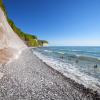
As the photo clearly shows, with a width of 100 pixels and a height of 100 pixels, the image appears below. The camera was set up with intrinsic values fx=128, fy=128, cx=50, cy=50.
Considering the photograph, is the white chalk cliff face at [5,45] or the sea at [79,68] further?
A: the white chalk cliff face at [5,45]

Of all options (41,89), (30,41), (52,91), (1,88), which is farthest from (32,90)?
(30,41)

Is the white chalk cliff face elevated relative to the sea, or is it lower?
elevated

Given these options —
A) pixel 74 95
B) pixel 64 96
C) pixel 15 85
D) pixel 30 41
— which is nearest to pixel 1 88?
pixel 15 85

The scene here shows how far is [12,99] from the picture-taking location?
743 cm

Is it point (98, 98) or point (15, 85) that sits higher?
point (15, 85)

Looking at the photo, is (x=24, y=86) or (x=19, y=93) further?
(x=24, y=86)

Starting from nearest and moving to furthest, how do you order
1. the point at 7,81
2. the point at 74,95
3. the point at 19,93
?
1. the point at 19,93
2. the point at 74,95
3. the point at 7,81

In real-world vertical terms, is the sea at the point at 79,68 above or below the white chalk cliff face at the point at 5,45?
below

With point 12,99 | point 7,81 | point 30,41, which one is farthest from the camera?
point 30,41

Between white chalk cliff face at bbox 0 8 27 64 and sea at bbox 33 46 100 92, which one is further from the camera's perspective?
white chalk cliff face at bbox 0 8 27 64

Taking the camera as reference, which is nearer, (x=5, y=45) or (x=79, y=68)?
(x=79, y=68)

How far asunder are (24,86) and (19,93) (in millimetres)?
1301

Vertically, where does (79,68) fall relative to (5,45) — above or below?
below

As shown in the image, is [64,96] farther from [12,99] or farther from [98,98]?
[12,99]
